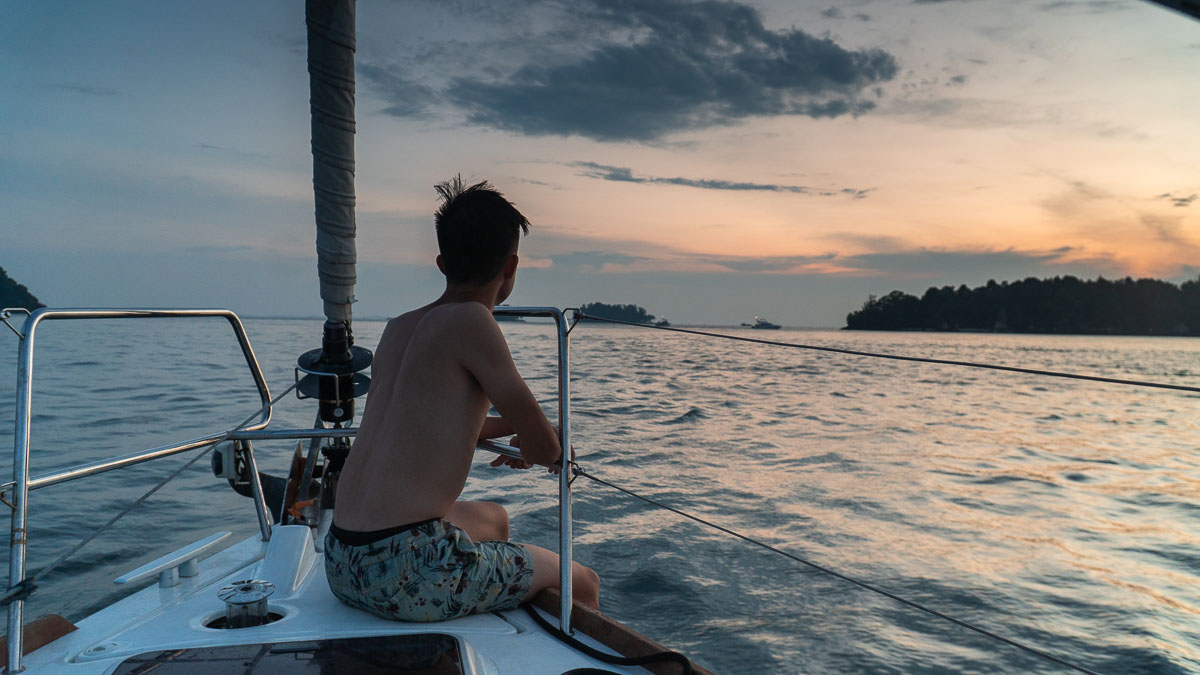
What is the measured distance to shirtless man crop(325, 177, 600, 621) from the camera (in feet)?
5.61

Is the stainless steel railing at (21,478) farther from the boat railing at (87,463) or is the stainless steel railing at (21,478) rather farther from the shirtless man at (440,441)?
the shirtless man at (440,441)

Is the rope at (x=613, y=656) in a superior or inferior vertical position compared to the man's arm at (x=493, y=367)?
inferior

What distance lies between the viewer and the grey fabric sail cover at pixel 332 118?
9.17 ft

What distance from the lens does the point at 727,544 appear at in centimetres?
502

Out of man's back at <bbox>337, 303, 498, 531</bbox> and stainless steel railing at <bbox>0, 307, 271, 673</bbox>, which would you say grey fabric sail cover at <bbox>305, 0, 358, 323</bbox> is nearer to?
stainless steel railing at <bbox>0, 307, 271, 673</bbox>

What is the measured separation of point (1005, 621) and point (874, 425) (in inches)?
298

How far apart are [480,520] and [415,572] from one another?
1.26 feet

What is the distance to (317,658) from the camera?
154 centimetres

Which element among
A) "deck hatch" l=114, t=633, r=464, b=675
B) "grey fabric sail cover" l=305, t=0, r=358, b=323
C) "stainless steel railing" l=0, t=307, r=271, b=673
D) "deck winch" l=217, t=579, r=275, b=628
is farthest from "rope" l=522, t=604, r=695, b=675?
"grey fabric sail cover" l=305, t=0, r=358, b=323

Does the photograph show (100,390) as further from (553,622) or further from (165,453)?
(553,622)

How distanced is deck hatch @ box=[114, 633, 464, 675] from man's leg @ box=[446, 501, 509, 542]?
419 mm

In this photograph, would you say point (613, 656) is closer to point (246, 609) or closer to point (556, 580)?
point (556, 580)

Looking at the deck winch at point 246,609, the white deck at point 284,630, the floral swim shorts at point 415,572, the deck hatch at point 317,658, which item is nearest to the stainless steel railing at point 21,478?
the white deck at point 284,630

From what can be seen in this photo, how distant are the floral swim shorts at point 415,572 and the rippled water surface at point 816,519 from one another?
6.52 feet
